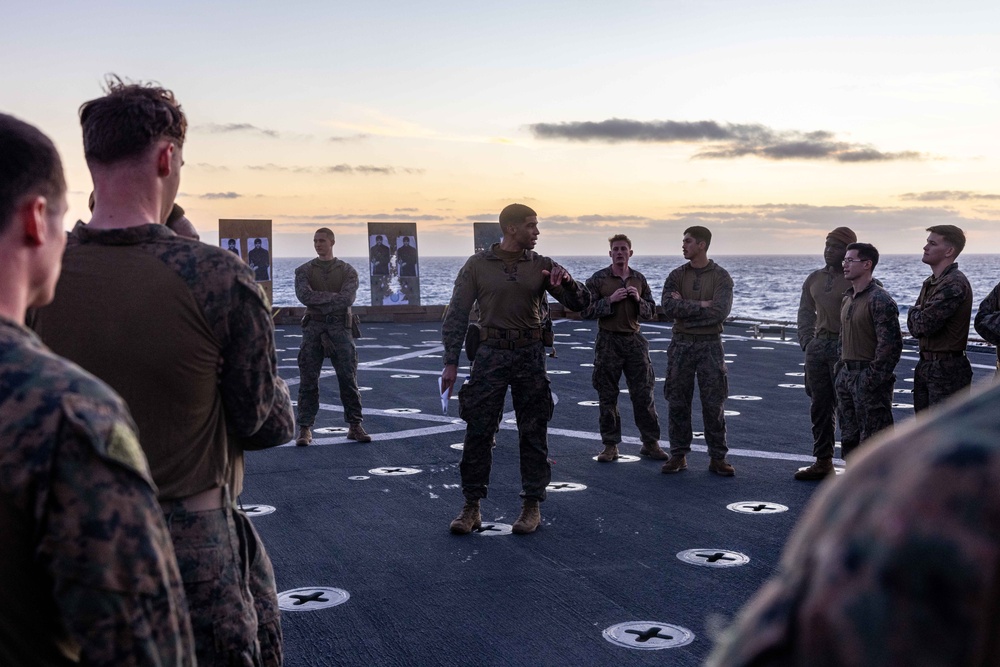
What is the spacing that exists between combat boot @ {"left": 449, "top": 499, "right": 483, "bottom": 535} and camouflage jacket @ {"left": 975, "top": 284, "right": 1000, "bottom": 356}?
3956 mm

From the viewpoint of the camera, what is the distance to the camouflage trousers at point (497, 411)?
6.70 metres

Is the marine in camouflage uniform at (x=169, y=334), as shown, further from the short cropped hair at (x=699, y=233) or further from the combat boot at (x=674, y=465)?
the short cropped hair at (x=699, y=233)

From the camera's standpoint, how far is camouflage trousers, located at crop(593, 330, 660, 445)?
9.26 m

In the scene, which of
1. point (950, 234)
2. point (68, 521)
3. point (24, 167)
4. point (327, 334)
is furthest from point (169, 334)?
point (327, 334)

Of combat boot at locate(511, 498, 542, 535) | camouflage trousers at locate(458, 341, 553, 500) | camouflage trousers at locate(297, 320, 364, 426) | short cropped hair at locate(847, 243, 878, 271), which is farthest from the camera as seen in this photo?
camouflage trousers at locate(297, 320, 364, 426)

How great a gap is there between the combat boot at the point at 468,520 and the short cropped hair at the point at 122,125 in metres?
4.48

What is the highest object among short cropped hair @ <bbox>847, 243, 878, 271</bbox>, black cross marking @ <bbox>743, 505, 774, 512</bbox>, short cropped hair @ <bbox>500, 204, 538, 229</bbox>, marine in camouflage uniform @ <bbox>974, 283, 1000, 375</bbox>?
short cropped hair @ <bbox>500, 204, 538, 229</bbox>

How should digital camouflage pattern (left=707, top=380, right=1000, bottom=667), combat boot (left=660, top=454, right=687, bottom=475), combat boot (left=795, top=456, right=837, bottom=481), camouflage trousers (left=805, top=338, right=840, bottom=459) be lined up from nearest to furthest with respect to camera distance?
digital camouflage pattern (left=707, top=380, right=1000, bottom=667), combat boot (left=795, top=456, right=837, bottom=481), camouflage trousers (left=805, top=338, right=840, bottom=459), combat boot (left=660, top=454, right=687, bottom=475)

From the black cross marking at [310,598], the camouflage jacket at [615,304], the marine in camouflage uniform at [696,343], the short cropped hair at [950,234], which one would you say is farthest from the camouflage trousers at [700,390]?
the black cross marking at [310,598]

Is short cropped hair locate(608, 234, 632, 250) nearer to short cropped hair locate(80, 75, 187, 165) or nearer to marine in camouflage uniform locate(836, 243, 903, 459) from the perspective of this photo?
marine in camouflage uniform locate(836, 243, 903, 459)

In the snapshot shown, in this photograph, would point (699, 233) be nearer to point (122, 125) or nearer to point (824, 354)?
point (824, 354)

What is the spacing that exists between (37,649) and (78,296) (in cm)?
122

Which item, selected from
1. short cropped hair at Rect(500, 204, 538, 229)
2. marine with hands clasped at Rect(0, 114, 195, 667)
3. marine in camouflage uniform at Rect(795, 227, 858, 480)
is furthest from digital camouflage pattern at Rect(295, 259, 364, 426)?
marine with hands clasped at Rect(0, 114, 195, 667)

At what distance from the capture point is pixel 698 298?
9.02 m
